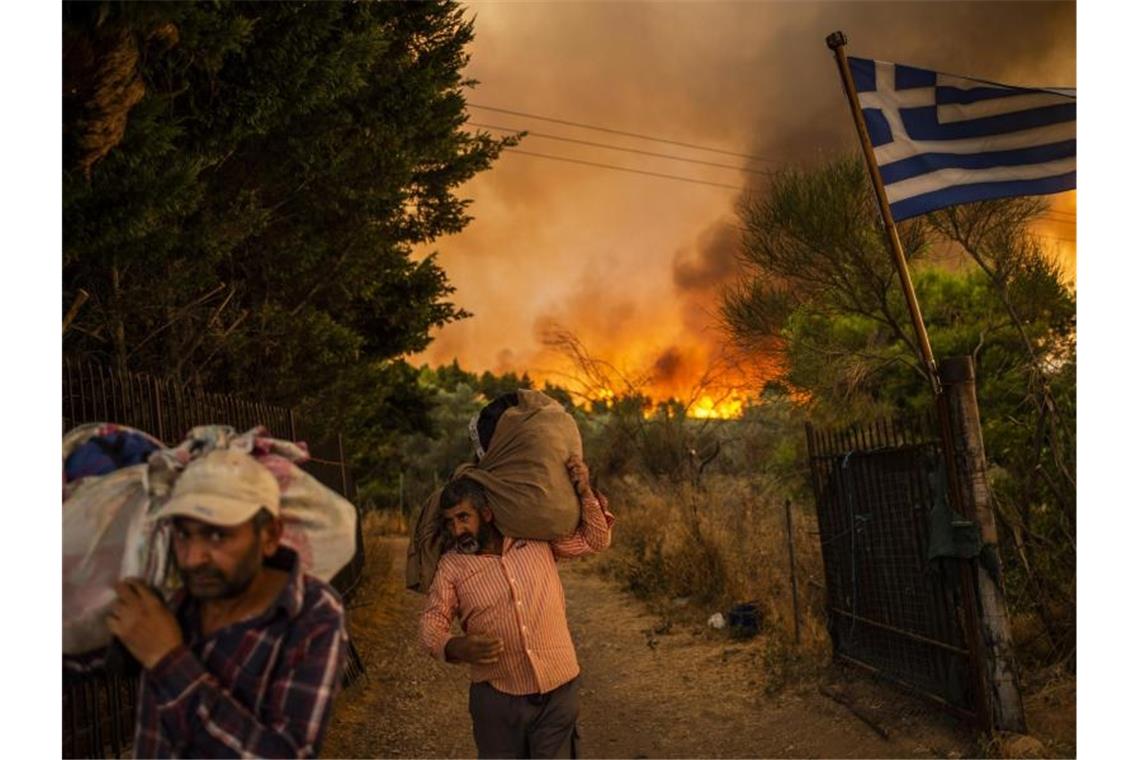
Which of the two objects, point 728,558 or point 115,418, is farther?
point 728,558

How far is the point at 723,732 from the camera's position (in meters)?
8.45

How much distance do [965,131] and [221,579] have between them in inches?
225

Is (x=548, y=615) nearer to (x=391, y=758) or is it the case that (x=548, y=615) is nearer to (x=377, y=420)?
(x=391, y=758)

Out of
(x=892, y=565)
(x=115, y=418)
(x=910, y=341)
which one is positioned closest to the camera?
(x=115, y=418)

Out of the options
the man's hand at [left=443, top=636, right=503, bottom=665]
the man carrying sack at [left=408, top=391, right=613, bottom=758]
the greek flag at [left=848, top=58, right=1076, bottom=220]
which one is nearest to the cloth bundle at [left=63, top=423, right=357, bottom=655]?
the man's hand at [left=443, top=636, right=503, bottom=665]

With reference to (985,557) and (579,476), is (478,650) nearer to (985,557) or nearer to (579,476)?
(579,476)

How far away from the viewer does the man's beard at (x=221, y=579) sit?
8.87 ft

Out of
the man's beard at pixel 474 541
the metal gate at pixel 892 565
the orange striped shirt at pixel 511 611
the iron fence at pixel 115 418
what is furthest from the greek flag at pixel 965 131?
the iron fence at pixel 115 418

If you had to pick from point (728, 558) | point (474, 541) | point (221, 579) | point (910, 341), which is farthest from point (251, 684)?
point (728, 558)

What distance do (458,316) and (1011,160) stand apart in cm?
982

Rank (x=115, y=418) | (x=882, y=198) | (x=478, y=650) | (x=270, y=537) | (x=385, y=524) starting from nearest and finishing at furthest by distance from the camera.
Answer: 1. (x=270, y=537)
2. (x=478, y=650)
3. (x=115, y=418)
4. (x=882, y=198)
5. (x=385, y=524)

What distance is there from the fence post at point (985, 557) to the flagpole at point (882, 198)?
0.16 m

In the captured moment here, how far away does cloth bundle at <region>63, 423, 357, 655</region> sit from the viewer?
2762 millimetres

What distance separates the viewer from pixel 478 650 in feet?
12.9
